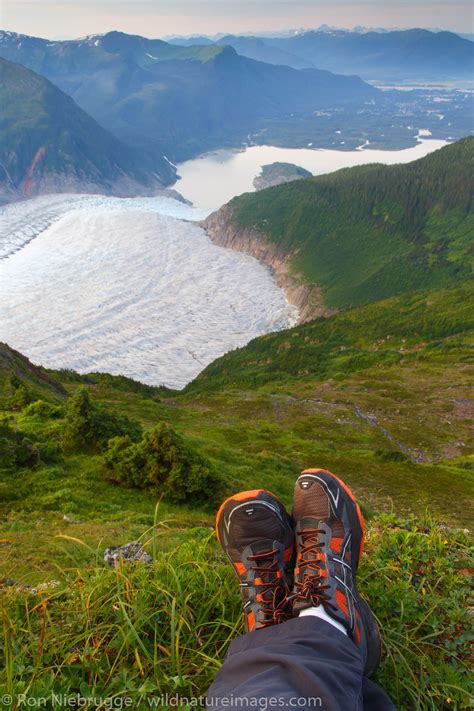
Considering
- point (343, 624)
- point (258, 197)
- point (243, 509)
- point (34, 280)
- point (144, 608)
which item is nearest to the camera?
point (343, 624)

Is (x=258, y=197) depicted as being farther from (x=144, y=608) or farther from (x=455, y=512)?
(x=144, y=608)

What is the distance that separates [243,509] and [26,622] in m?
1.88

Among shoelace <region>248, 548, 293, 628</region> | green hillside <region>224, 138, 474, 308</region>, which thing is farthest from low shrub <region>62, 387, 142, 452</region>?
green hillside <region>224, 138, 474, 308</region>

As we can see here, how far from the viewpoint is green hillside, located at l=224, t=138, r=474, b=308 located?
329 feet

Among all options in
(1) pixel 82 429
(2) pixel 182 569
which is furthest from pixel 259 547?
(1) pixel 82 429

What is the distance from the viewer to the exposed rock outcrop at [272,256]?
97.2 metres

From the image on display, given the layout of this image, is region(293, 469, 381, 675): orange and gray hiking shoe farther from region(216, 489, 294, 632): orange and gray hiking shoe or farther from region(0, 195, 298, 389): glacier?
region(0, 195, 298, 389): glacier

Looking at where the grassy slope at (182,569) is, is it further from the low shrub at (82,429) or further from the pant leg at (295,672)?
the low shrub at (82,429)

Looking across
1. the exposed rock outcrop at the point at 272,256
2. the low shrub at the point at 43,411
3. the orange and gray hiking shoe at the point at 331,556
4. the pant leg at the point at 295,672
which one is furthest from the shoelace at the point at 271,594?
the exposed rock outcrop at the point at 272,256

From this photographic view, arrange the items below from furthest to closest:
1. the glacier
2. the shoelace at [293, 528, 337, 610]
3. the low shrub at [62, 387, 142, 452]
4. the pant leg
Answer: the glacier → the low shrub at [62, 387, 142, 452] → the shoelace at [293, 528, 337, 610] → the pant leg

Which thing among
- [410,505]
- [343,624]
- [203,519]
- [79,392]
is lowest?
[410,505]

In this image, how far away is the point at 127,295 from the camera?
85625 millimetres

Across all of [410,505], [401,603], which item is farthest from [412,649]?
[410,505]

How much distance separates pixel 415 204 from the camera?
388 ft
